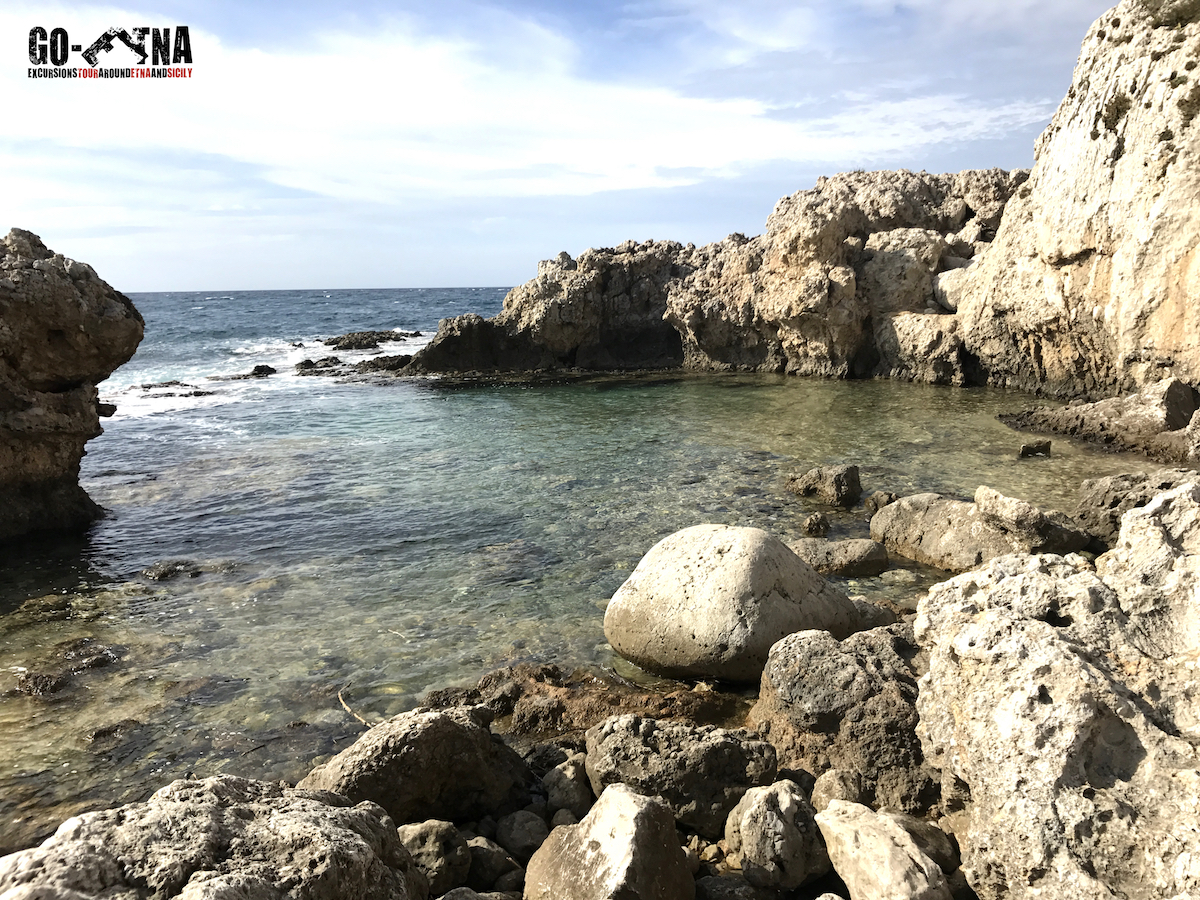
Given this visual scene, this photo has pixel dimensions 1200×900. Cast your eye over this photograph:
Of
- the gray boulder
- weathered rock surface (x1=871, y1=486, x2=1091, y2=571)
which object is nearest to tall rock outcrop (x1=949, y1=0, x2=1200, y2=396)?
weathered rock surface (x1=871, y1=486, x2=1091, y2=571)

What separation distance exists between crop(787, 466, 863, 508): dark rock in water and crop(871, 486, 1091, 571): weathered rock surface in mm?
1802

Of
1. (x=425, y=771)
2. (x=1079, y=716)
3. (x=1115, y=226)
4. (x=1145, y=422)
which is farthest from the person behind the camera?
(x=1115, y=226)

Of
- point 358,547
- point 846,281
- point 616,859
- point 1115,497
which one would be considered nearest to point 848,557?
point 1115,497

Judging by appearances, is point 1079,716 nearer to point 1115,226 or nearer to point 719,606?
point 719,606

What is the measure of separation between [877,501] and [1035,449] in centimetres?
502

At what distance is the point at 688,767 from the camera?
17.2 ft

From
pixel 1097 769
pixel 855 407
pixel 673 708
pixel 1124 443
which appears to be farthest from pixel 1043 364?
pixel 1097 769

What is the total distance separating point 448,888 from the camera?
429 cm

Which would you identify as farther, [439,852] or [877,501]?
[877,501]

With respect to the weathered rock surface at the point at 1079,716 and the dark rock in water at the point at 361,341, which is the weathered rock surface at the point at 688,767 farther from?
the dark rock in water at the point at 361,341

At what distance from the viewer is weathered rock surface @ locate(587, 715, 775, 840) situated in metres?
5.13

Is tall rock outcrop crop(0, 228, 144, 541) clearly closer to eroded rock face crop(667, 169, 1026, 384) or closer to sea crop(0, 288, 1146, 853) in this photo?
sea crop(0, 288, 1146, 853)

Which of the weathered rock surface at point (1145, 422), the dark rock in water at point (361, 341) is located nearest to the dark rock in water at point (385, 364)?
the dark rock in water at point (361, 341)

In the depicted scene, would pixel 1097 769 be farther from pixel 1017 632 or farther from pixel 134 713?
pixel 134 713
